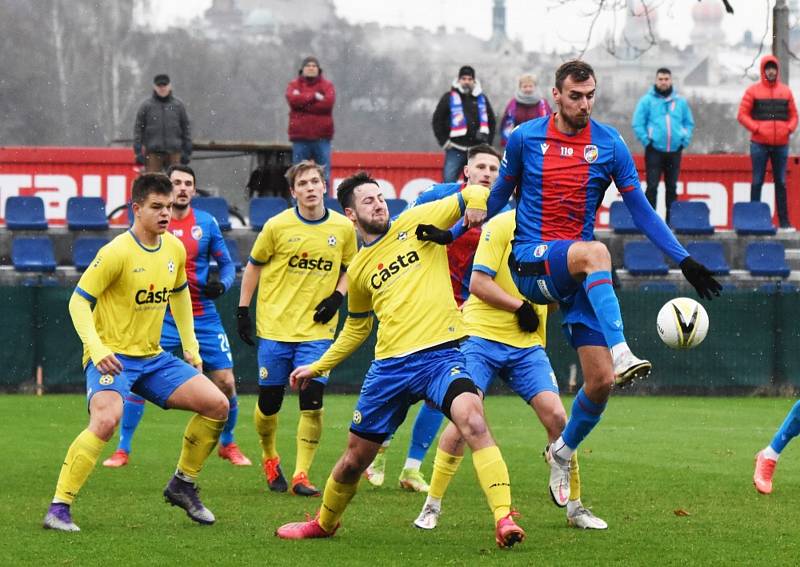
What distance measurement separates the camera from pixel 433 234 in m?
7.83

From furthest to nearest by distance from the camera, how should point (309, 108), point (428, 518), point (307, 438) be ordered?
point (309, 108) < point (307, 438) < point (428, 518)

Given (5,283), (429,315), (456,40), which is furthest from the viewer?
(456,40)

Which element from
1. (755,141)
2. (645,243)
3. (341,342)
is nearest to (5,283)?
(645,243)

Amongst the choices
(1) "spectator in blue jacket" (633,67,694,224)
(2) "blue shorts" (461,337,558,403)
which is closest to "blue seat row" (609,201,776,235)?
(1) "spectator in blue jacket" (633,67,694,224)

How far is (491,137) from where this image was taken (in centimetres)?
2027

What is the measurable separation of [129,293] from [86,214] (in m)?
12.7

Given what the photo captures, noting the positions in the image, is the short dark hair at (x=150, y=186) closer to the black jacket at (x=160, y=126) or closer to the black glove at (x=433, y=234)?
the black glove at (x=433, y=234)

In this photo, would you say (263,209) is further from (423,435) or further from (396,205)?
(423,435)

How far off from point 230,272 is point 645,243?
35.0 feet

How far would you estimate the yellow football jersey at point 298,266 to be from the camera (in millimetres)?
10453

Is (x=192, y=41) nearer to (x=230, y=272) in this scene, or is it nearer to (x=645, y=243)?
(x=645, y=243)

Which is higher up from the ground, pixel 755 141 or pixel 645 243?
pixel 755 141

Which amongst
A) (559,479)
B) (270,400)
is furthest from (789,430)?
(270,400)

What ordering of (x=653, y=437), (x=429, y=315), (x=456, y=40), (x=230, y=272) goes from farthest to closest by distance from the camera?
1. (x=456, y=40)
2. (x=653, y=437)
3. (x=230, y=272)
4. (x=429, y=315)
